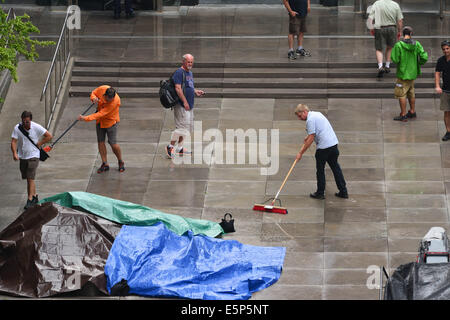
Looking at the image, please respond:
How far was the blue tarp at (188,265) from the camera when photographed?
12.3m

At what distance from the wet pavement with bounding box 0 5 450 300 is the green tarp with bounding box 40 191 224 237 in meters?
0.52

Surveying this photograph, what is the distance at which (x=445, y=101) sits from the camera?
1692cm

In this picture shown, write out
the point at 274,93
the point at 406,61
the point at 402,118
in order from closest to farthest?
the point at 406,61 < the point at 402,118 < the point at 274,93

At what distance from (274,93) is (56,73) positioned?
433cm

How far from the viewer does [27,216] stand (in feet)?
43.3

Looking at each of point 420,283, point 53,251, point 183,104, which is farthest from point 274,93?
point 420,283

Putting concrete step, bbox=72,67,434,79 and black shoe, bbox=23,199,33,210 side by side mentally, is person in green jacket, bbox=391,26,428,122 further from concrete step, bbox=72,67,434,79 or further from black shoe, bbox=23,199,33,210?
black shoe, bbox=23,199,33,210

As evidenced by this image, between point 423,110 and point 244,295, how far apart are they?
7513mm

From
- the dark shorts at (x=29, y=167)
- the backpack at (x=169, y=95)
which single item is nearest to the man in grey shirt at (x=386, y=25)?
the backpack at (x=169, y=95)

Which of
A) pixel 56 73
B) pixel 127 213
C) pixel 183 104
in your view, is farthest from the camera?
pixel 56 73

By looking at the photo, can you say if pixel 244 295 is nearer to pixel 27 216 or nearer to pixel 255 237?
pixel 255 237

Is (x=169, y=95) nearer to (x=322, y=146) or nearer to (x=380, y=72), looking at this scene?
(x=322, y=146)

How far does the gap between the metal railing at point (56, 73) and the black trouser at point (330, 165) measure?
215 inches
